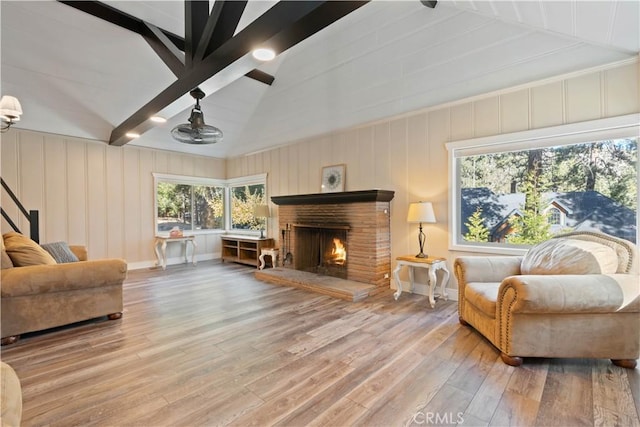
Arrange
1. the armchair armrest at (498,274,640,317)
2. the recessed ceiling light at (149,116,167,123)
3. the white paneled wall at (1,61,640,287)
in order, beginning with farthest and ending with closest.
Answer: the recessed ceiling light at (149,116,167,123) < the white paneled wall at (1,61,640,287) < the armchair armrest at (498,274,640,317)

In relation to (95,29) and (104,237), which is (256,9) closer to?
(95,29)

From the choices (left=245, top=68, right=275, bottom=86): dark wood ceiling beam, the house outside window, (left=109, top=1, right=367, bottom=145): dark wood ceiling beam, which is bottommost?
the house outside window

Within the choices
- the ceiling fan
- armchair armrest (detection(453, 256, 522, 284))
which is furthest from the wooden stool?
armchair armrest (detection(453, 256, 522, 284))

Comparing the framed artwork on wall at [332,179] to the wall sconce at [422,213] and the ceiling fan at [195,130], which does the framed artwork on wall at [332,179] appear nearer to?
the wall sconce at [422,213]

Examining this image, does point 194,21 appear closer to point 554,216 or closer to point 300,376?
point 300,376

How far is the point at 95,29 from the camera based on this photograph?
3576mm

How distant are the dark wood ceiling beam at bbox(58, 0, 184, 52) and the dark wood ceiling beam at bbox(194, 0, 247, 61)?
170cm

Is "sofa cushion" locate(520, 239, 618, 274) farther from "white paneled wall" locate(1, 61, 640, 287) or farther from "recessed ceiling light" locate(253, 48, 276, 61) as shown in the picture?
"recessed ceiling light" locate(253, 48, 276, 61)

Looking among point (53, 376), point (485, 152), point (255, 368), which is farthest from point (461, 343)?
point (53, 376)

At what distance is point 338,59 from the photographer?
4.17m

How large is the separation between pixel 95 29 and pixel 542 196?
563 cm

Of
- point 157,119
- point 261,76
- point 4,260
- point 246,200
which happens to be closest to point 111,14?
point 157,119

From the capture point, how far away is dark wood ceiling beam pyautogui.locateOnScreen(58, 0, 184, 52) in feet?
10.7

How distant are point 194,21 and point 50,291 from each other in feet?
9.49
